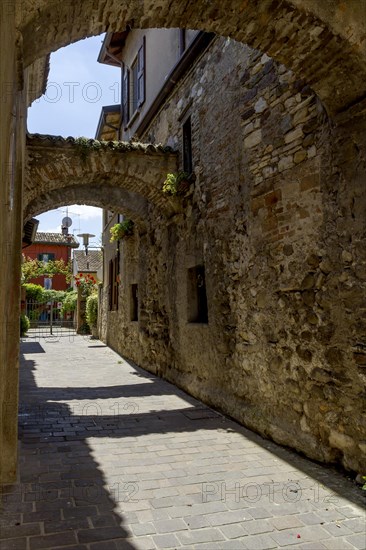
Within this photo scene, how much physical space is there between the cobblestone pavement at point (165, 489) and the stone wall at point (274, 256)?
47cm

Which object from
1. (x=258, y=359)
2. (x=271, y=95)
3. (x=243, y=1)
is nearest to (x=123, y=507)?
(x=258, y=359)

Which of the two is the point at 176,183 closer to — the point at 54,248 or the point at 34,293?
the point at 34,293

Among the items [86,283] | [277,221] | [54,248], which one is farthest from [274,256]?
[54,248]

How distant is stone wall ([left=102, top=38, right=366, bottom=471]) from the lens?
3570 mm

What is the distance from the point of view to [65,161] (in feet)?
24.0

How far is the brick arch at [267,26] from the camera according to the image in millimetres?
3062

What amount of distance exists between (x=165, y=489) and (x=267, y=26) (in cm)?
362

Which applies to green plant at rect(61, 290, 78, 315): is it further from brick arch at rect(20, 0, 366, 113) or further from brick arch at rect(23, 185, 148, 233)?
brick arch at rect(20, 0, 366, 113)

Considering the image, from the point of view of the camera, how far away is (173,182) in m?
7.37

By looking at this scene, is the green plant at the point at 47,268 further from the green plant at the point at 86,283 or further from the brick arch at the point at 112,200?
the brick arch at the point at 112,200

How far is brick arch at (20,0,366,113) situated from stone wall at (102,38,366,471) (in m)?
0.40

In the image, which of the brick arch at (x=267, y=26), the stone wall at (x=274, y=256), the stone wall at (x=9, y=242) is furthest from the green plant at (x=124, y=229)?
the brick arch at (x=267, y=26)

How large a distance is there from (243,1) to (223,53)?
9.71 ft

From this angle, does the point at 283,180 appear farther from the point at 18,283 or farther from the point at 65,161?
the point at 65,161
